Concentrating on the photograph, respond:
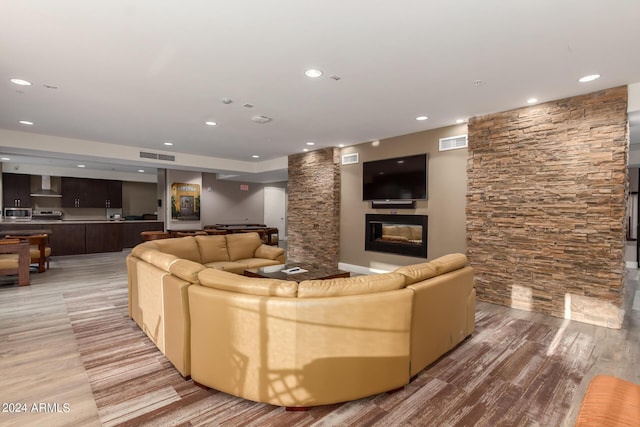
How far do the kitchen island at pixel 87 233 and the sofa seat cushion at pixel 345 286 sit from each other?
839cm

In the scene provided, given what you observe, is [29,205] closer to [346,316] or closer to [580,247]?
[346,316]

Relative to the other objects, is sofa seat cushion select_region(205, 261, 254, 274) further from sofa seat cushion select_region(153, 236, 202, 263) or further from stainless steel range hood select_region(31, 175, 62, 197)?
stainless steel range hood select_region(31, 175, 62, 197)

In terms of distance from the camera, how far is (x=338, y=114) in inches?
181

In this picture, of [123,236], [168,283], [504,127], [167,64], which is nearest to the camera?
[168,283]

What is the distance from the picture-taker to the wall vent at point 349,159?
Answer: 264 inches

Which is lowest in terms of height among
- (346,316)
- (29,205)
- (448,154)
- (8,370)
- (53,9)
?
(8,370)

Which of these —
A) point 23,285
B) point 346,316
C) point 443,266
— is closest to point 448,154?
point 443,266

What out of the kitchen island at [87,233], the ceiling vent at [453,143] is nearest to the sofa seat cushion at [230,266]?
the ceiling vent at [453,143]

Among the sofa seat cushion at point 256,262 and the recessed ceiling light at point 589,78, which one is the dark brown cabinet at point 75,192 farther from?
the recessed ceiling light at point 589,78

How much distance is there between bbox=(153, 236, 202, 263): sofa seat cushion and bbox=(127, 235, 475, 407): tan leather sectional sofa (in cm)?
246

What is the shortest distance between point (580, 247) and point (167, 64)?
198 inches

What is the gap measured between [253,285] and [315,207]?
5350 millimetres

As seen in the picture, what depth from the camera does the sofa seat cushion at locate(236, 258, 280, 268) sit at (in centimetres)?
497

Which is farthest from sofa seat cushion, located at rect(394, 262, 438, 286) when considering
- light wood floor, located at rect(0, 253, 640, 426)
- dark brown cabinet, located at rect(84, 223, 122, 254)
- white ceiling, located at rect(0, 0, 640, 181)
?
dark brown cabinet, located at rect(84, 223, 122, 254)
